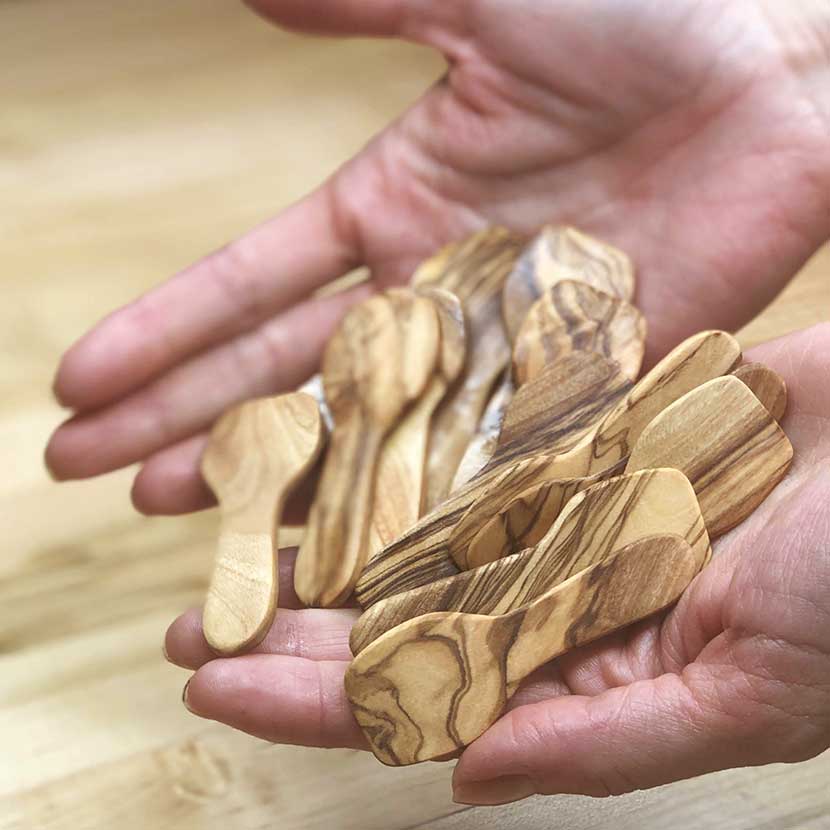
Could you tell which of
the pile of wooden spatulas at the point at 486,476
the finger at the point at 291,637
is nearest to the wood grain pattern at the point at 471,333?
the pile of wooden spatulas at the point at 486,476

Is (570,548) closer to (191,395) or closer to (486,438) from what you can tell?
(486,438)

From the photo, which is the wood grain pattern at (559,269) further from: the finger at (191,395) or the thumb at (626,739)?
the thumb at (626,739)

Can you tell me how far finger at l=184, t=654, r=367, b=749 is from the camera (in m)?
0.55

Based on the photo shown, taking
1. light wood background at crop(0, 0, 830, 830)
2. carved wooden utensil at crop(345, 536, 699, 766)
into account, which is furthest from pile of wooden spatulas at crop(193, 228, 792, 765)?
light wood background at crop(0, 0, 830, 830)

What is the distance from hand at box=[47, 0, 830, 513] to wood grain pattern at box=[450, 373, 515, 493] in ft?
0.37

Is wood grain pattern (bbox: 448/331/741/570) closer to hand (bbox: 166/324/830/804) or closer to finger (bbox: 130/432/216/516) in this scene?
hand (bbox: 166/324/830/804)

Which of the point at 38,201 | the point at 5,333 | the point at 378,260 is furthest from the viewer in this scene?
the point at 38,201

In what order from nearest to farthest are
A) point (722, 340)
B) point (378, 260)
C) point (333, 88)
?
point (722, 340) → point (378, 260) → point (333, 88)

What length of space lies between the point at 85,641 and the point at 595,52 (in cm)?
51

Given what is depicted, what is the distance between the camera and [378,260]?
0.88m

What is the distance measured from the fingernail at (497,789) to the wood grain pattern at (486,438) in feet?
0.56

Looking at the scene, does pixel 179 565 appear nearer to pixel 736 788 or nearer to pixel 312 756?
pixel 312 756

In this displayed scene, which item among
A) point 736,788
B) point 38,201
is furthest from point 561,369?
point 38,201

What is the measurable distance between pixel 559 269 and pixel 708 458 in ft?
0.71
